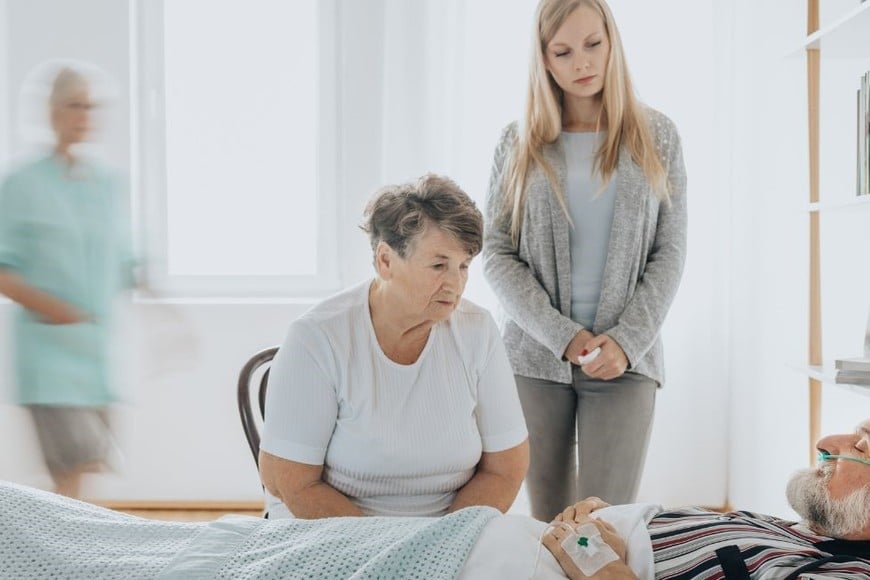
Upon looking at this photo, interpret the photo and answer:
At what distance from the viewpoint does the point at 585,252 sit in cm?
213

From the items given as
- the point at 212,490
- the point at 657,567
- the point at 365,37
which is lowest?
the point at 212,490

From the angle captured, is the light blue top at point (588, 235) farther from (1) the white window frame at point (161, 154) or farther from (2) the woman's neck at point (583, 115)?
(1) the white window frame at point (161, 154)

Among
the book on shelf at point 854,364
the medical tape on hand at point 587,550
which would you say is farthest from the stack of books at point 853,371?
the medical tape on hand at point 587,550

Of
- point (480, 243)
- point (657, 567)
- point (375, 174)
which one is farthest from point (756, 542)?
point (375, 174)

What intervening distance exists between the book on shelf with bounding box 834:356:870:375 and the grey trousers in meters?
0.41

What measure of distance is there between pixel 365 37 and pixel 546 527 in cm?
232

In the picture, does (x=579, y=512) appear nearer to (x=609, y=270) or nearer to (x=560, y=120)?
(x=609, y=270)

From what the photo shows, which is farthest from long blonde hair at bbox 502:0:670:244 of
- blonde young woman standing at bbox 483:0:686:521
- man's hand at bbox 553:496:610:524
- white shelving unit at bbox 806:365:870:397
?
man's hand at bbox 553:496:610:524

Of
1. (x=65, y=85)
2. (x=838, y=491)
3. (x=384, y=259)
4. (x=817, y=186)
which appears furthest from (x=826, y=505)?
(x=65, y=85)

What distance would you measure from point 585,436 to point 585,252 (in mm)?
411

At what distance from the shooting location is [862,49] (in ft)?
7.13

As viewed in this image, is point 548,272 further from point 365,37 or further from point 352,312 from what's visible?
point 365,37

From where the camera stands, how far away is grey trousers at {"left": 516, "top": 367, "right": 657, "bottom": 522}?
2.09m

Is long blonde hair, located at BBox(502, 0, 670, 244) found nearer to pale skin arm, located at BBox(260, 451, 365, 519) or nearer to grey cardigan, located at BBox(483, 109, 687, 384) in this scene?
grey cardigan, located at BBox(483, 109, 687, 384)
